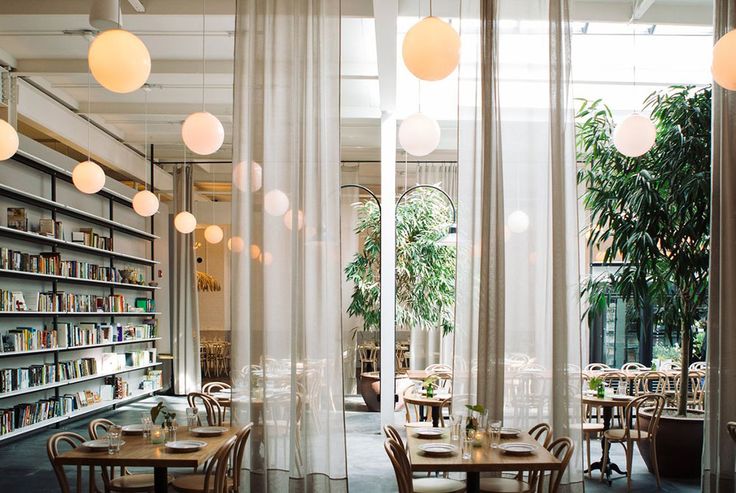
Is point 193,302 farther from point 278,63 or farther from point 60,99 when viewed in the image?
point 278,63

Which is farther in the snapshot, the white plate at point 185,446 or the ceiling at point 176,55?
the ceiling at point 176,55

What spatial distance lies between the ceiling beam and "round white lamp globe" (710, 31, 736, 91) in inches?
238

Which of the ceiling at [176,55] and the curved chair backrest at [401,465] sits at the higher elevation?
the ceiling at [176,55]

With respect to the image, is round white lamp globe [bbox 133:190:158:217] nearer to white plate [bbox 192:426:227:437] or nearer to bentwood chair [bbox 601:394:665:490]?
white plate [bbox 192:426:227:437]

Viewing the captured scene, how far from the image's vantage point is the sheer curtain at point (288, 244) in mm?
4867

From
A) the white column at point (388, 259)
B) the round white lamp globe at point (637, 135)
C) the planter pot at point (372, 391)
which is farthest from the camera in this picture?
the planter pot at point (372, 391)

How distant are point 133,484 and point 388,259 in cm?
487

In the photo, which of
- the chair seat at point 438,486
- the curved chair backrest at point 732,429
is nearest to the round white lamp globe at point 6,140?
the chair seat at point 438,486

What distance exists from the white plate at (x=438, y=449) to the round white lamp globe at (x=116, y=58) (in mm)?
2883

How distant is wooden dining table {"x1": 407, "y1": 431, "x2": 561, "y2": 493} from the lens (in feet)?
14.1

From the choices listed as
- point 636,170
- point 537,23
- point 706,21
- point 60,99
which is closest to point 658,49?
point 706,21

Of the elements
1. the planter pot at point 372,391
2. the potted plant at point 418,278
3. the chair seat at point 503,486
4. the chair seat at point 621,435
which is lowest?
the planter pot at point 372,391

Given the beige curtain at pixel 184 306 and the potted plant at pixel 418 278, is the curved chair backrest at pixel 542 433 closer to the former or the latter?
the potted plant at pixel 418 278

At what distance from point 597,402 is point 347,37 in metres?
5.02
